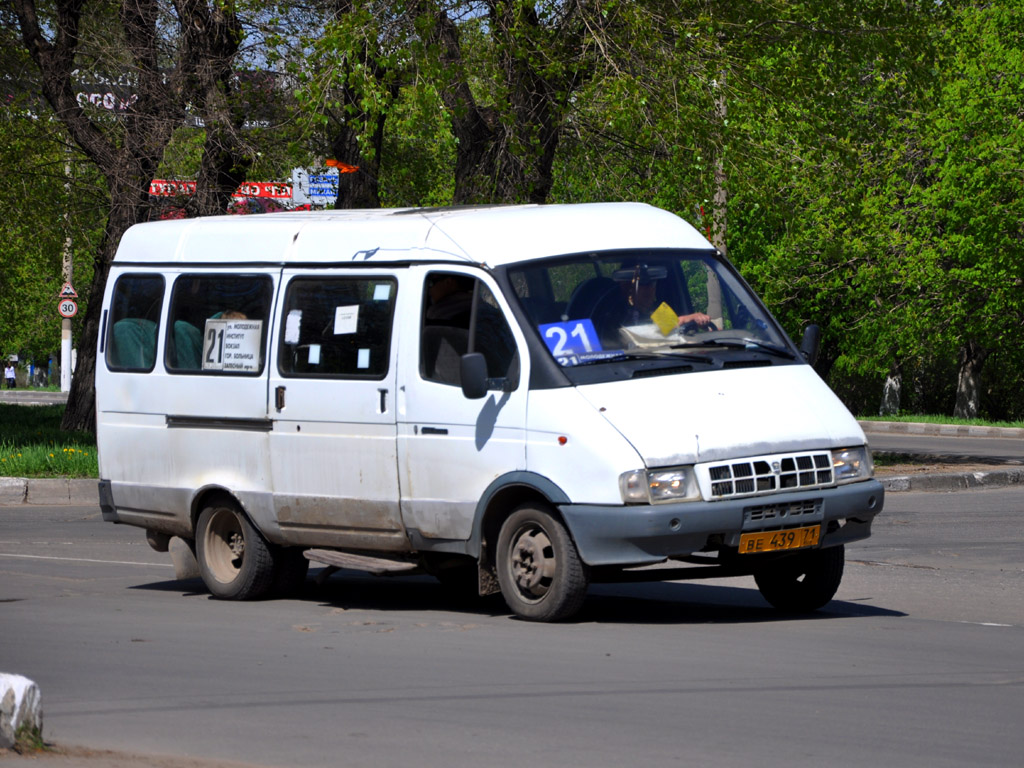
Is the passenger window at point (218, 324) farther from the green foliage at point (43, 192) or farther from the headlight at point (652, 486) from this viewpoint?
the green foliage at point (43, 192)

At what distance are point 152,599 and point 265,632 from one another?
189 centimetres

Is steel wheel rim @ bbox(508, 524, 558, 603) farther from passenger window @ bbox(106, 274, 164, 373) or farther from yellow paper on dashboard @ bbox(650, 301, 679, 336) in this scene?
passenger window @ bbox(106, 274, 164, 373)

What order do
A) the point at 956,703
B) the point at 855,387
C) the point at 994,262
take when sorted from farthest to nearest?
the point at 855,387
the point at 994,262
the point at 956,703

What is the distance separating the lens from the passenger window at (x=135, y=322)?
10.6 meters

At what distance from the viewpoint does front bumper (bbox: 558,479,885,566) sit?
8.06m

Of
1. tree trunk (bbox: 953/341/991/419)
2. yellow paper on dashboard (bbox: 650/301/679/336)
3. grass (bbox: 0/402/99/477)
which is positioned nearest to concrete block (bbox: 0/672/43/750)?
yellow paper on dashboard (bbox: 650/301/679/336)

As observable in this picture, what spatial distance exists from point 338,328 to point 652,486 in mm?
2343

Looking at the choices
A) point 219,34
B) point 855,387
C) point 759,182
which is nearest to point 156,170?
point 219,34

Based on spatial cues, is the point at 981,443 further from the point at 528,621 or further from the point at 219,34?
the point at 528,621

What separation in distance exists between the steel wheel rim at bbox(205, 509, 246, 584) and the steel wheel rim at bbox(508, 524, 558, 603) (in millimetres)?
2293

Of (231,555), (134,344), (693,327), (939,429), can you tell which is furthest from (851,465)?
(939,429)

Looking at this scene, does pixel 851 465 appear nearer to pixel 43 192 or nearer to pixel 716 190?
pixel 716 190

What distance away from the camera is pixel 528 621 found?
8703 mm

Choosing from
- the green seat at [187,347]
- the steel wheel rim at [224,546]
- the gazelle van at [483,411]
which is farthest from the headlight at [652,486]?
the green seat at [187,347]
